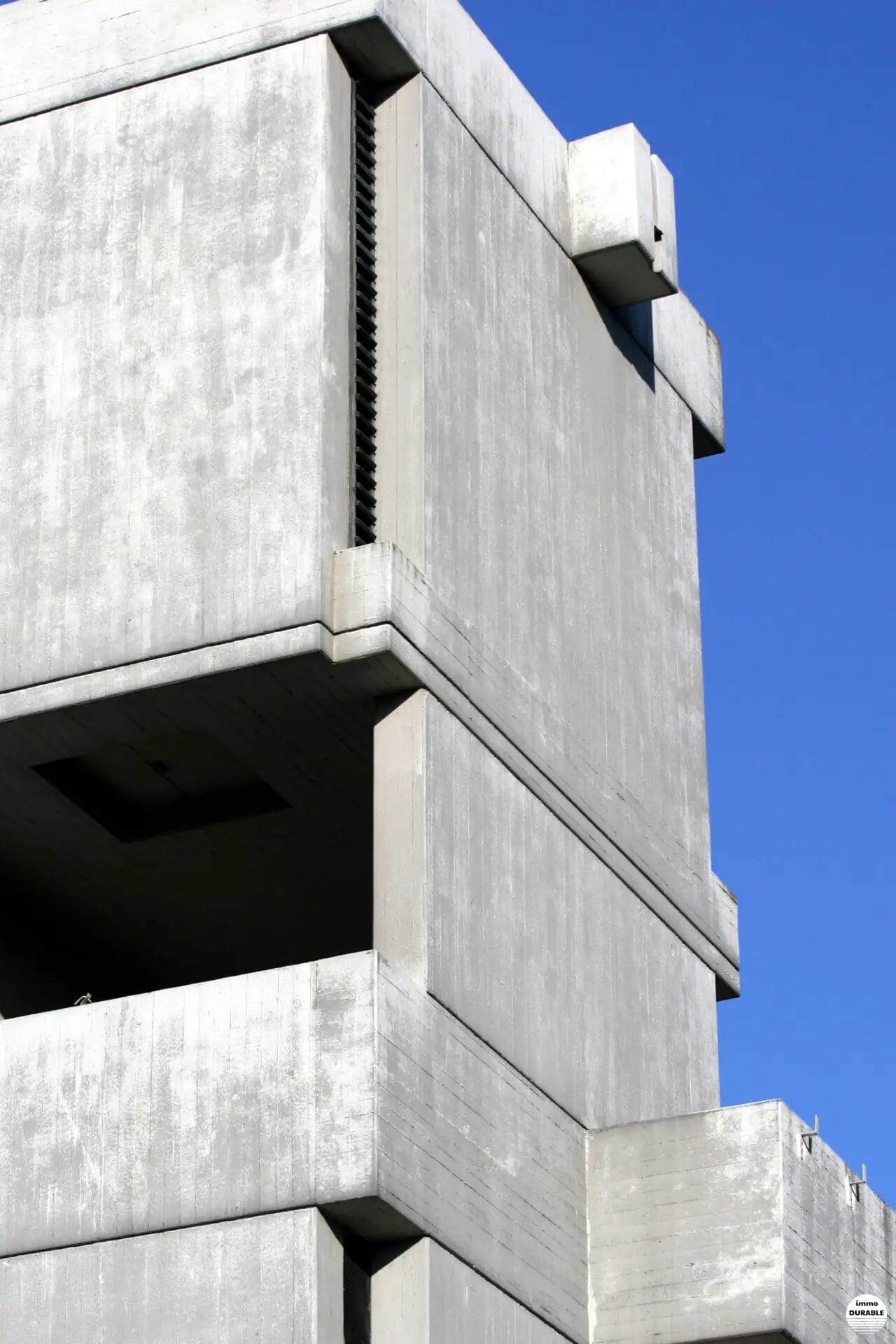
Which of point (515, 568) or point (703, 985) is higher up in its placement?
point (515, 568)

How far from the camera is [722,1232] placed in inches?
1006

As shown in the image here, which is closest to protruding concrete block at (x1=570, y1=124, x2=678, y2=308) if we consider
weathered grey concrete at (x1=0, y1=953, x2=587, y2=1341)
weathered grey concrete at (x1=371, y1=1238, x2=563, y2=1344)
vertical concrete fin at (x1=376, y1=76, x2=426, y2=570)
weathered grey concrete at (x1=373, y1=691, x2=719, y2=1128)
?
vertical concrete fin at (x1=376, y1=76, x2=426, y2=570)

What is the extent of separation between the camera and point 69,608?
26.3 metres

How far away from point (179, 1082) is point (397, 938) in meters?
2.30

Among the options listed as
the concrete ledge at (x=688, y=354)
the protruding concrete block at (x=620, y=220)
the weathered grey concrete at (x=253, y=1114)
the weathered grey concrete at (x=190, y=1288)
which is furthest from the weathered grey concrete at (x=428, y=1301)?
the concrete ledge at (x=688, y=354)

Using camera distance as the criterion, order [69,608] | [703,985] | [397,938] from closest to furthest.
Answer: [397,938] < [69,608] < [703,985]

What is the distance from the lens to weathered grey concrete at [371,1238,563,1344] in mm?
23125

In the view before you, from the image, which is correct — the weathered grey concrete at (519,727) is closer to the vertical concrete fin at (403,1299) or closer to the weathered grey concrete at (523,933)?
the weathered grey concrete at (523,933)

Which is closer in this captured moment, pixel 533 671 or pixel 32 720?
pixel 32 720

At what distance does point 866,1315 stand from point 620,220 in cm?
1157

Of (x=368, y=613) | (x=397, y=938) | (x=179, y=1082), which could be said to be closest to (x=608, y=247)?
(x=368, y=613)

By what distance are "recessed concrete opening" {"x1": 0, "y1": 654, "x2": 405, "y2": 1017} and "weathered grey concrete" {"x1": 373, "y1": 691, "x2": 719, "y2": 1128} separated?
108 cm

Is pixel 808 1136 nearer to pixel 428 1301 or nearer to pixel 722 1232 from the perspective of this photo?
pixel 722 1232

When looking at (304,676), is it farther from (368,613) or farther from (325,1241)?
(325,1241)
